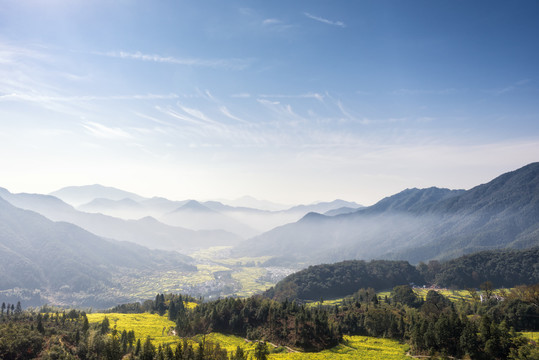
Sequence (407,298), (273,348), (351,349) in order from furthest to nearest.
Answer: (407,298), (273,348), (351,349)

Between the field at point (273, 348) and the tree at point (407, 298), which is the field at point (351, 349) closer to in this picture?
the field at point (273, 348)

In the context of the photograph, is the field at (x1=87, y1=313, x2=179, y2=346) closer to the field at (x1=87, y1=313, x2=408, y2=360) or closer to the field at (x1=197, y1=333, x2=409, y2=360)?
the field at (x1=87, y1=313, x2=408, y2=360)

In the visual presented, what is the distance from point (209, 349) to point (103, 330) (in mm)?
Result: 48866

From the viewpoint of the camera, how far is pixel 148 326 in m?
106

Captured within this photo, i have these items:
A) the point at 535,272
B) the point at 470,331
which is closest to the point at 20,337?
the point at 470,331

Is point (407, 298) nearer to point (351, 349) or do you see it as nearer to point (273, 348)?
point (351, 349)

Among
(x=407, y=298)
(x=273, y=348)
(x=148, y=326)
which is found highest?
(x=273, y=348)

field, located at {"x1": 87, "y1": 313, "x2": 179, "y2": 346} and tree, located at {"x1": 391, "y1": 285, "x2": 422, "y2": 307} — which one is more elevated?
field, located at {"x1": 87, "y1": 313, "x2": 179, "y2": 346}

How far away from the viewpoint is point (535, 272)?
197m

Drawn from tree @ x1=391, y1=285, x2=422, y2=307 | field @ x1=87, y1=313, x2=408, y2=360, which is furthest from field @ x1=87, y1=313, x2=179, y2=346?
tree @ x1=391, y1=285, x2=422, y2=307

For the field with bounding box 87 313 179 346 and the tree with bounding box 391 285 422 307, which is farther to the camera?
the tree with bounding box 391 285 422 307

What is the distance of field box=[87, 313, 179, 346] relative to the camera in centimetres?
8973

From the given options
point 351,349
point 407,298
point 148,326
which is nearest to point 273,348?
point 351,349

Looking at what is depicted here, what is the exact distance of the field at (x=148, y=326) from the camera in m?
89.7
